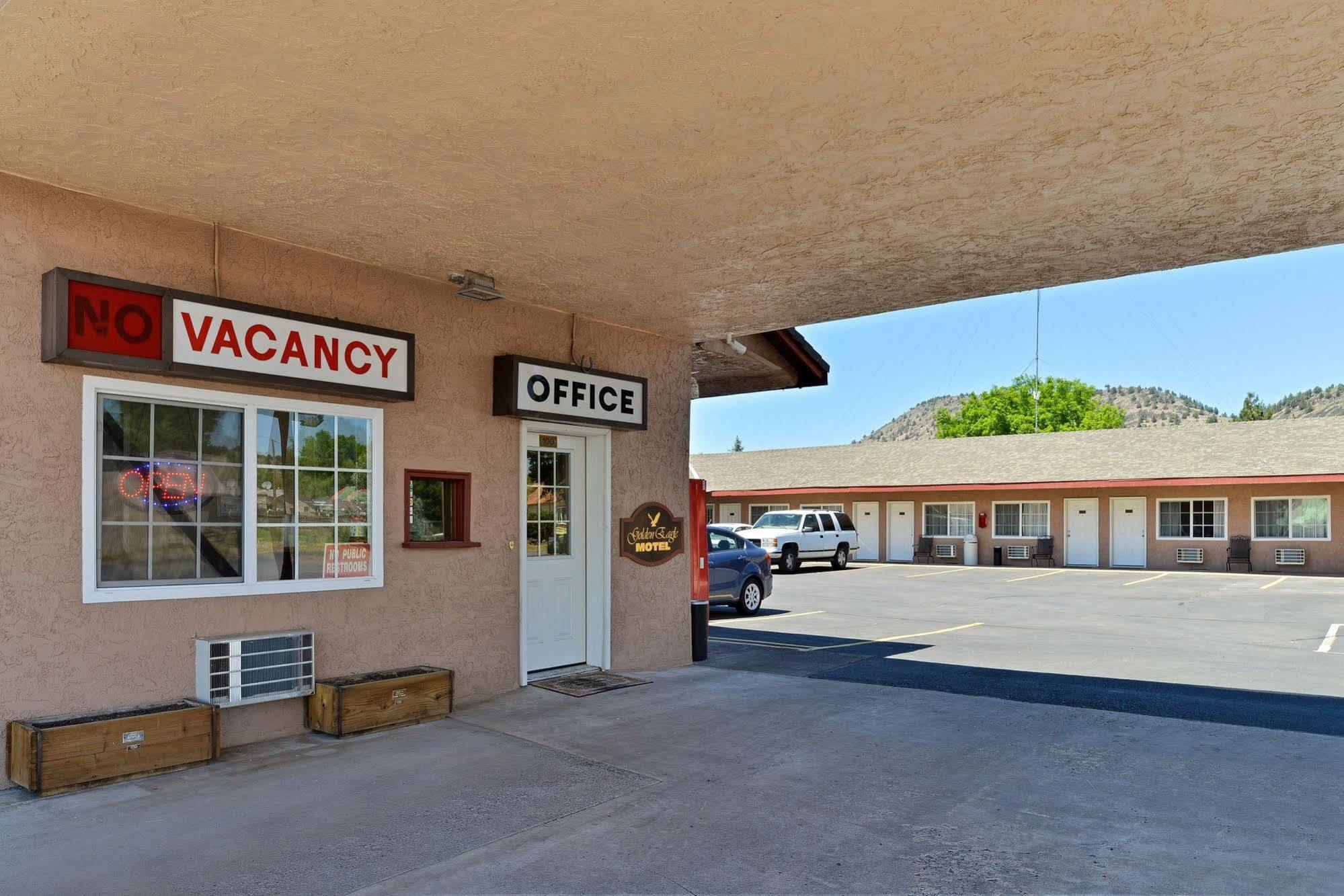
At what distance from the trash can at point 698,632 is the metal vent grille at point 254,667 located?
4.94 metres

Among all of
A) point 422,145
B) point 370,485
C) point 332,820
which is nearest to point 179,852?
point 332,820

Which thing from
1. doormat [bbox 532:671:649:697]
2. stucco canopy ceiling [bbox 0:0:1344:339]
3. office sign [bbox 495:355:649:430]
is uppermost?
stucco canopy ceiling [bbox 0:0:1344:339]

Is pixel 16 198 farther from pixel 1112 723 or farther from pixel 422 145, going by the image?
pixel 1112 723

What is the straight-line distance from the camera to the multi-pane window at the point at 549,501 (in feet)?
29.0

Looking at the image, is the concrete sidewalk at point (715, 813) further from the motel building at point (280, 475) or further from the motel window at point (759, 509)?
the motel window at point (759, 509)

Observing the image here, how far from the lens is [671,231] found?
21.1 ft

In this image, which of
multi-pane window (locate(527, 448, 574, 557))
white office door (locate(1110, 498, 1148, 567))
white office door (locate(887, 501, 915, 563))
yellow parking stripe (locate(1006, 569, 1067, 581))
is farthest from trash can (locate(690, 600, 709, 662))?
white office door (locate(887, 501, 915, 563))

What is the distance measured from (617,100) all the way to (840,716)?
5.39m

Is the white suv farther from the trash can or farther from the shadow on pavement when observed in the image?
the shadow on pavement

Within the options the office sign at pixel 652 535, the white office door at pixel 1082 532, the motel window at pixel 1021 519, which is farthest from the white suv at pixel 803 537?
the office sign at pixel 652 535

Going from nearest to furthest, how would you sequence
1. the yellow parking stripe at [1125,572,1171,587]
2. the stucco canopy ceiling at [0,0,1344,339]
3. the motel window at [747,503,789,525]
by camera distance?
the stucco canopy ceiling at [0,0,1344,339] → the yellow parking stripe at [1125,572,1171,587] → the motel window at [747,503,789,525]

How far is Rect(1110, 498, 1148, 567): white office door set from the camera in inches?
1156

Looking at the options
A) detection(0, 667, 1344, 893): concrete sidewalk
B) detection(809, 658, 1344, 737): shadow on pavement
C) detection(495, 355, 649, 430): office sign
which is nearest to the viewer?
detection(0, 667, 1344, 893): concrete sidewalk

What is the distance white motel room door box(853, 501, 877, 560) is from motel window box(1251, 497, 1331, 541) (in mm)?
12621
